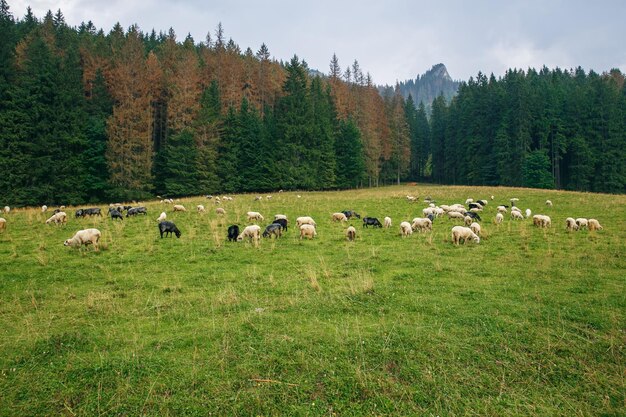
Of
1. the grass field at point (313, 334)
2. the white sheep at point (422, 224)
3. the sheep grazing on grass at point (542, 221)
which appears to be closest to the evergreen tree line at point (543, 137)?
the sheep grazing on grass at point (542, 221)

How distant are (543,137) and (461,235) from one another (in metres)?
60.8

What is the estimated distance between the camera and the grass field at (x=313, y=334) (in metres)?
5.07

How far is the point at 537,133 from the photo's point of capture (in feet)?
208

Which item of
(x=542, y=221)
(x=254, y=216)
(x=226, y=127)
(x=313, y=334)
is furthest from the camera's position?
(x=226, y=127)

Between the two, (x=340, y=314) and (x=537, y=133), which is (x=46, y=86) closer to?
(x=340, y=314)

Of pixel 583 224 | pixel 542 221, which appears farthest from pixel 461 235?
pixel 583 224

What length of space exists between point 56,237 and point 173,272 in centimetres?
962

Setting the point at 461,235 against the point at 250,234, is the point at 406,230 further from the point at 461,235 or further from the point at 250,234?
the point at 250,234

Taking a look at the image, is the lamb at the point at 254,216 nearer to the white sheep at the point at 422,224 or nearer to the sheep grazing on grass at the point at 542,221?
the white sheep at the point at 422,224

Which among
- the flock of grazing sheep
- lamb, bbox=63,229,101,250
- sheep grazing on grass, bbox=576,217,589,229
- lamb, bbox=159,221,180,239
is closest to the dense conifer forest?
the flock of grazing sheep

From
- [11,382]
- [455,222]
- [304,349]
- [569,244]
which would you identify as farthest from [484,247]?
[11,382]

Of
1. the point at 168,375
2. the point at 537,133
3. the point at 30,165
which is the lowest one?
the point at 168,375

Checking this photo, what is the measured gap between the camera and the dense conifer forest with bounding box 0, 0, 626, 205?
A: 42.2 m

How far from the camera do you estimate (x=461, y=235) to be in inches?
610
